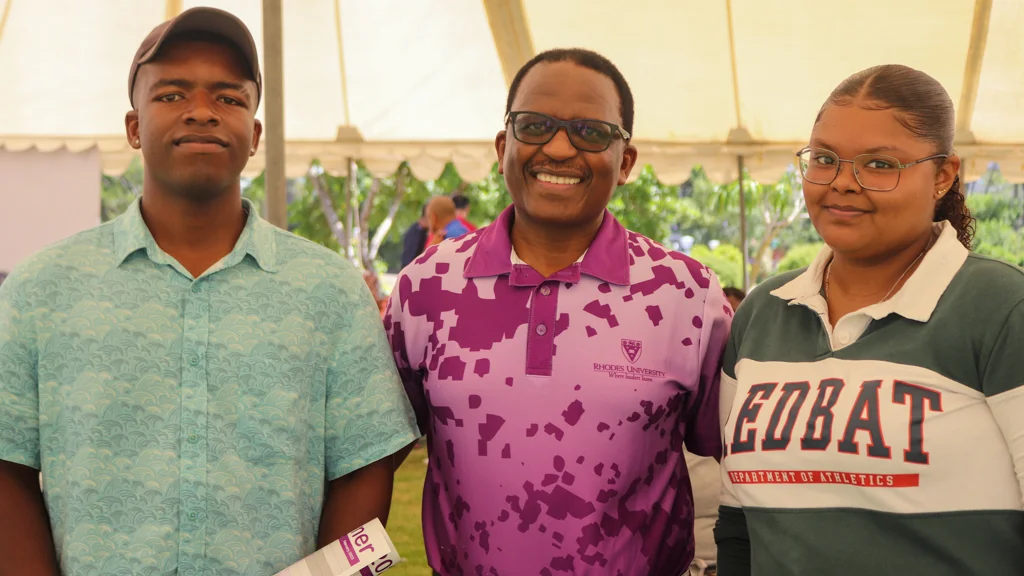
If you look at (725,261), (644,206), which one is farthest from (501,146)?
(725,261)

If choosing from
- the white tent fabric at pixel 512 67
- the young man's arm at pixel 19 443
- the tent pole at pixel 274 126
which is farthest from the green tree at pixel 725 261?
the young man's arm at pixel 19 443

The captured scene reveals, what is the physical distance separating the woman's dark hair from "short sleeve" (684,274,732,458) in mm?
540

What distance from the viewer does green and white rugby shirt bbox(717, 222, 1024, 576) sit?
1713 mm

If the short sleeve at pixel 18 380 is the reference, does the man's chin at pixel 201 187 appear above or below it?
above

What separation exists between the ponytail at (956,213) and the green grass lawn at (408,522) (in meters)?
2.41

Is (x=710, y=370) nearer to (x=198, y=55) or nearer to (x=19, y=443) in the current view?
(x=198, y=55)

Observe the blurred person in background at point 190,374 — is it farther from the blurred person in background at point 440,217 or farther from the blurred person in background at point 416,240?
the blurred person in background at point 416,240

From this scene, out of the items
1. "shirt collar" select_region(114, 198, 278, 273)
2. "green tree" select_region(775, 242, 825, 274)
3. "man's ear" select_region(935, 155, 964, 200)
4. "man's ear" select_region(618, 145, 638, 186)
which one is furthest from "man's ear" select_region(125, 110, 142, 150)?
"green tree" select_region(775, 242, 825, 274)

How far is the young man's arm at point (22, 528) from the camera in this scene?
1.75 m

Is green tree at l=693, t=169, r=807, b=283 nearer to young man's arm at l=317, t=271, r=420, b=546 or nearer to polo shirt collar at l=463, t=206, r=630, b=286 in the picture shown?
polo shirt collar at l=463, t=206, r=630, b=286

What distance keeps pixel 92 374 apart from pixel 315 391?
405 millimetres

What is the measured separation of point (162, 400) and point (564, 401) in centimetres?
82

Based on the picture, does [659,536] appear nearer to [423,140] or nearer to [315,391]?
[315,391]

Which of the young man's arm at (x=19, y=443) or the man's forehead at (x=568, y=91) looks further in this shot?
the man's forehead at (x=568, y=91)
